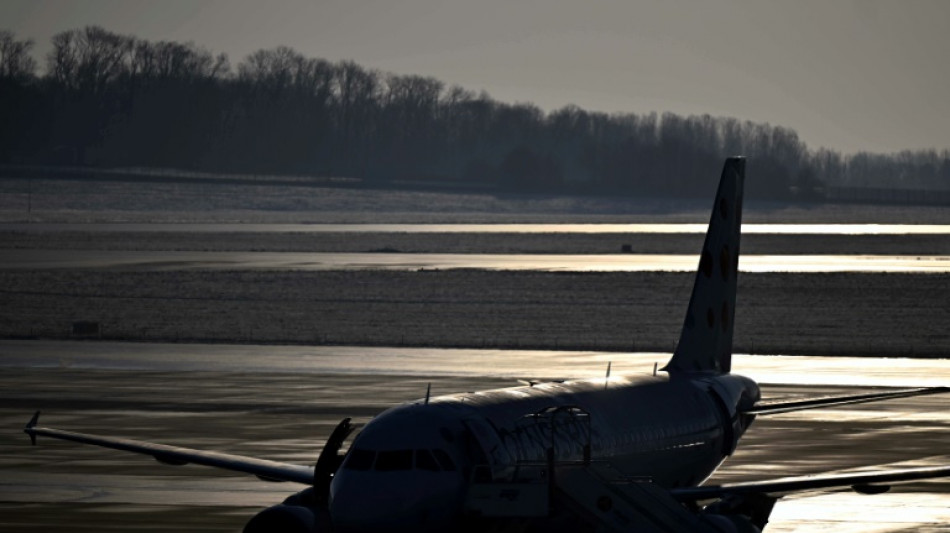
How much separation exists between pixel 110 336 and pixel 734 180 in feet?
144

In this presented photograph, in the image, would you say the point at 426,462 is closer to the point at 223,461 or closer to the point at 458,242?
the point at 223,461

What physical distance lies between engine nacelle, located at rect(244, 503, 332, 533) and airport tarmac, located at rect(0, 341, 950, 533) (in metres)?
7.17

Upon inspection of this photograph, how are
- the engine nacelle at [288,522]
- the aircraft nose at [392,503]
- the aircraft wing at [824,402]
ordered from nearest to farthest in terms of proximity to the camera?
the aircraft nose at [392,503] < the engine nacelle at [288,522] < the aircraft wing at [824,402]

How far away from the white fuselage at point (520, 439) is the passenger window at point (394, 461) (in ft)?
0.05

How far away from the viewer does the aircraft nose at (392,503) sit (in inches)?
1082

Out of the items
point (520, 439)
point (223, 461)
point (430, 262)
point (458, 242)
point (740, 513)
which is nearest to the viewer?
point (520, 439)

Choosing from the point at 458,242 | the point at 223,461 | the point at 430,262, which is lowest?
the point at 458,242

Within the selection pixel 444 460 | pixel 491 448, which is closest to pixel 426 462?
pixel 444 460

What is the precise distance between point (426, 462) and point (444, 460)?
0.30 metres

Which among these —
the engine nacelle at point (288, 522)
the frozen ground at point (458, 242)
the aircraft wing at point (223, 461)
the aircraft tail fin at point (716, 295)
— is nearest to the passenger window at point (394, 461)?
the engine nacelle at point (288, 522)

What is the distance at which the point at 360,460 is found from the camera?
28.4m

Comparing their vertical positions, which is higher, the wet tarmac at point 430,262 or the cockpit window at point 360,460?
the cockpit window at point 360,460

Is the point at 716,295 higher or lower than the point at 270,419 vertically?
higher

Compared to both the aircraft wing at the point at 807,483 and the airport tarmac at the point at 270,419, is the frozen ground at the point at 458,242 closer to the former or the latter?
the airport tarmac at the point at 270,419
